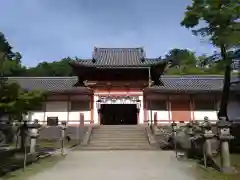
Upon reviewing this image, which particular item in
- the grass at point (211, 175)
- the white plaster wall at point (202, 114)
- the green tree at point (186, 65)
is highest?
the green tree at point (186, 65)

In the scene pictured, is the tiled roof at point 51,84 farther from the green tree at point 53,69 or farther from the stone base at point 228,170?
the green tree at point 53,69

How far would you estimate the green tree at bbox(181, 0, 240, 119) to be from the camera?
13938 mm

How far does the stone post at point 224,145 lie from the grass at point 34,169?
6.87m

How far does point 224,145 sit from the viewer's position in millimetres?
10773

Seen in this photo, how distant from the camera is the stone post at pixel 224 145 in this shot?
417 inches

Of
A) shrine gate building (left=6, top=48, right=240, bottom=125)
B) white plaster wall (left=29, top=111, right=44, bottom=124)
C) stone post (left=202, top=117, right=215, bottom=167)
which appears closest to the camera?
stone post (left=202, top=117, right=215, bottom=167)

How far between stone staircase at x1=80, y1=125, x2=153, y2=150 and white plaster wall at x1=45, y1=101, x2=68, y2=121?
19.8ft

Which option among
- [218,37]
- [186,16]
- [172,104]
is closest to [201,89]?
Result: [172,104]

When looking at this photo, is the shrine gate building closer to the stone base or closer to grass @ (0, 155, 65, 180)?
grass @ (0, 155, 65, 180)

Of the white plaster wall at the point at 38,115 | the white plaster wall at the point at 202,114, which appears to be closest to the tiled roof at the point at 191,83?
the white plaster wall at the point at 202,114

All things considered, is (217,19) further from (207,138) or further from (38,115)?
(38,115)

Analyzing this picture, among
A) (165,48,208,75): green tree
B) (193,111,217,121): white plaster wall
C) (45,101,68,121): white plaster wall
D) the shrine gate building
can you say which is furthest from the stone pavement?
(165,48,208,75): green tree

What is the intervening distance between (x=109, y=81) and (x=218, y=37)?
53.7ft

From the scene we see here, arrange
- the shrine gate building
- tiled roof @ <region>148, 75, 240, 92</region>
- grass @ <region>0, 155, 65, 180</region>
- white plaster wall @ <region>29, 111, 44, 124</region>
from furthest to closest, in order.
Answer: white plaster wall @ <region>29, 111, 44, 124</region>
tiled roof @ <region>148, 75, 240, 92</region>
the shrine gate building
grass @ <region>0, 155, 65, 180</region>
